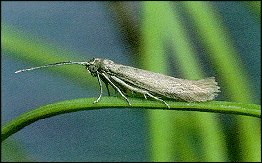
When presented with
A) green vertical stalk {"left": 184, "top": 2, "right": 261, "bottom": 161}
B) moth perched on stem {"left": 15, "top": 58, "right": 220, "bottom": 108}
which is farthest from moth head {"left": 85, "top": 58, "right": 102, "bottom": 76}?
green vertical stalk {"left": 184, "top": 2, "right": 261, "bottom": 161}

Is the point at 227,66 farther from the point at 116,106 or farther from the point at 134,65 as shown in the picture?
the point at 116,106

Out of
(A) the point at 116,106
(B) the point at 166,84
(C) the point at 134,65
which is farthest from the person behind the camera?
(C) the point at 134,65

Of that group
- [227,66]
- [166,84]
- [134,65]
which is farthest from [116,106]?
[134,65]

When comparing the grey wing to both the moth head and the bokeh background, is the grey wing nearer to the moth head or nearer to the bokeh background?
the moth head

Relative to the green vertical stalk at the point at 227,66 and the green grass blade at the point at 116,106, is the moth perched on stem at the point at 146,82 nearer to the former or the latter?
the green grass blade at the point at 116,106

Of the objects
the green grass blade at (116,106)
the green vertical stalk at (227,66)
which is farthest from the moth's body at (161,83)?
the green vertical stalk at (227,66)

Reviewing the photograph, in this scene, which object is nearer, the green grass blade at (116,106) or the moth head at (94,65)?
the green grass blade at (116,106)
